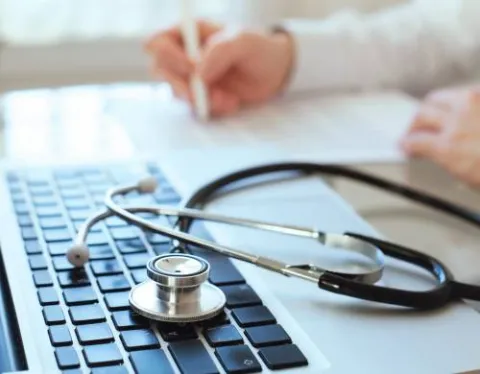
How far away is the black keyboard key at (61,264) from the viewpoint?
66 centimetres

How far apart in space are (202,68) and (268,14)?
461mm

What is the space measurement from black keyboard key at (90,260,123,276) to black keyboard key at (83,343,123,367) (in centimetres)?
11

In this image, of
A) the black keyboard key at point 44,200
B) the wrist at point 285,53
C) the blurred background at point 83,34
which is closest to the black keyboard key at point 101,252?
the black keyboard key at point 44,200

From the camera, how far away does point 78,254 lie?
0.65 m

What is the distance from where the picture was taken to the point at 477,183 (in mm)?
944

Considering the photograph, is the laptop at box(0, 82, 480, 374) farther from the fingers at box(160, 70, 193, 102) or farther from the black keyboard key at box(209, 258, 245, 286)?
the fingers at box(160, 70, 193, 102)

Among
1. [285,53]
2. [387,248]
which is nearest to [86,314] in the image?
[387,248]

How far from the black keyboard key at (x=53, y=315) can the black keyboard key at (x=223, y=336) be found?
0.30 feet

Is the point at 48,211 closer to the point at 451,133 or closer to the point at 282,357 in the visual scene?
the point at 282,357

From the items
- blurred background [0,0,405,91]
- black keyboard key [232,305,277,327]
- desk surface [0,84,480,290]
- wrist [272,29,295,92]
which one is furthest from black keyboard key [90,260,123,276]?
blurred background [0,0,405,91]

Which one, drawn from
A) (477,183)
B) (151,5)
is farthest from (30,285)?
(151,5)

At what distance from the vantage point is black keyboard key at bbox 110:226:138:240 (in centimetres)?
72

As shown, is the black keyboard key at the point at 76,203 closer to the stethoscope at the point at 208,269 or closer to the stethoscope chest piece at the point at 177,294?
the stethoscope at the point at 208,269

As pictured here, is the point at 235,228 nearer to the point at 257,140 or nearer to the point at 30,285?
the point at 30,285
